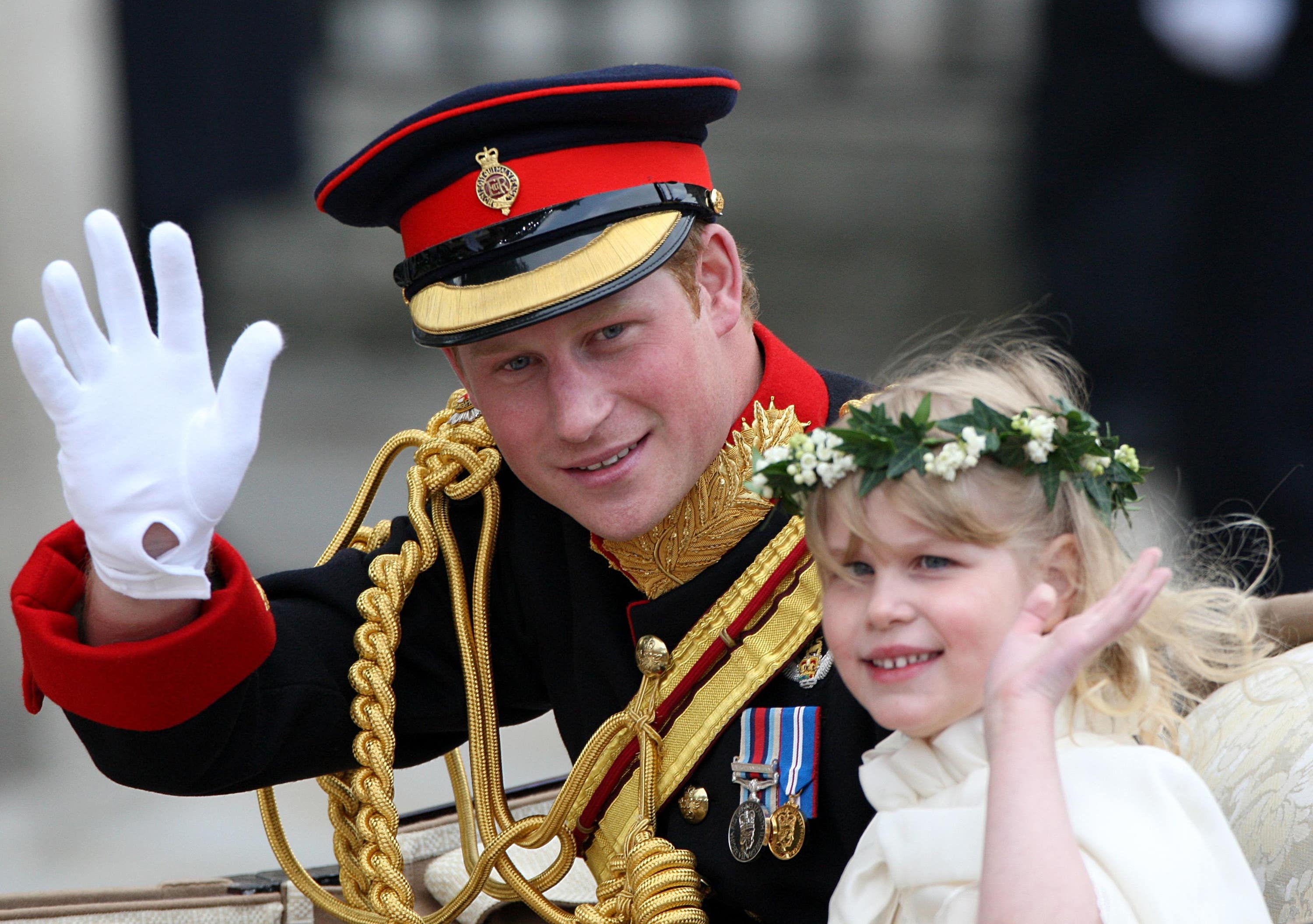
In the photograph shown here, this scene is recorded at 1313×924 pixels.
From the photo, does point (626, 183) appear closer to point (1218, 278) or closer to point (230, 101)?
point (230, 101)

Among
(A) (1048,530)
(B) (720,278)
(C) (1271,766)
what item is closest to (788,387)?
(B) (720,278)

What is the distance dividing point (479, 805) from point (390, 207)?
0.72m

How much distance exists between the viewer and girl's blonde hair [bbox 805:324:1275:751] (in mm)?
1266

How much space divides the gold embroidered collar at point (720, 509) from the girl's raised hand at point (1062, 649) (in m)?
0.59

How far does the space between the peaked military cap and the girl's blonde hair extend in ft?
1.06

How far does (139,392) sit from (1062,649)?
82 cm

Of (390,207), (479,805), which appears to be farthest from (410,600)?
(390,207)

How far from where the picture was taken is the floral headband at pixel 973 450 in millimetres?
1267

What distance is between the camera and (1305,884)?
141 cm

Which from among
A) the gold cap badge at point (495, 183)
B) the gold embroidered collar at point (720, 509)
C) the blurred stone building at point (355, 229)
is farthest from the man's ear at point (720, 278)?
the blurred stone building at point (355, 229)

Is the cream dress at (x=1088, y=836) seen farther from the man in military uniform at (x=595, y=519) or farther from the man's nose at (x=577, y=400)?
the man's nose at (x=577, y=400)

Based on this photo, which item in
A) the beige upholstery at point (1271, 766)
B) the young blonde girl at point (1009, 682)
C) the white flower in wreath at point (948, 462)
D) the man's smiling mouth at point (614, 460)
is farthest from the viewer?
the man's smiling mouth at point (614, 460)

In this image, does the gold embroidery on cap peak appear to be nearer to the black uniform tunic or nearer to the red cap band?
the red cap band

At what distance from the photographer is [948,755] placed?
1274 millimetres
